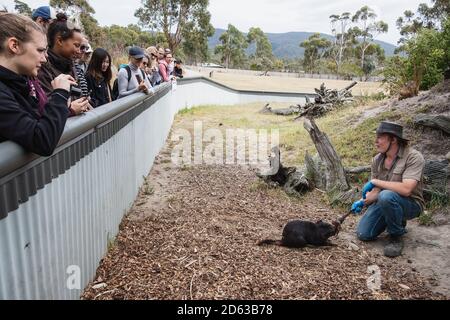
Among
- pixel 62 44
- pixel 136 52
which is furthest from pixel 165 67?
pixel 62 44

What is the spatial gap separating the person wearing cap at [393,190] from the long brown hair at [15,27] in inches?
133

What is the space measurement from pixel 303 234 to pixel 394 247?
968mm

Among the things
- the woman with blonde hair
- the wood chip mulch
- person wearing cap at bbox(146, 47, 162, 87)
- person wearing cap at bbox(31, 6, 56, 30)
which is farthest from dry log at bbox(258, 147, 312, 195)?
the woman with blonde hair

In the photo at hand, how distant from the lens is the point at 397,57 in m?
11.1

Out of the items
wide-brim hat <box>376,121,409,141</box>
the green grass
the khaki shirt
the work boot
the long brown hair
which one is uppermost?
the long brown hair

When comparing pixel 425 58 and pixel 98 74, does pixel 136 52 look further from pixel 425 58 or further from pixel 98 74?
pixel 425 58

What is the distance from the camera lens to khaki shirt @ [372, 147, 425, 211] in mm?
3977

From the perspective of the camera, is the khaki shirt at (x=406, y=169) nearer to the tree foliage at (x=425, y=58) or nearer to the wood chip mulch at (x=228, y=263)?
the wood chip mulch at (x=228, y=263)

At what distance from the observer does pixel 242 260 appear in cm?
355

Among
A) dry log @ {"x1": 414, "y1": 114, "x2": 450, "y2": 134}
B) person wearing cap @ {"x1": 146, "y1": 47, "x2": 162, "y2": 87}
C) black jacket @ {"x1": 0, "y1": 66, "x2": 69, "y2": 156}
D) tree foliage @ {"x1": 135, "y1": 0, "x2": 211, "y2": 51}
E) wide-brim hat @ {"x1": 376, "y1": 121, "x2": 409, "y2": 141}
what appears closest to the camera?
black jacket @ {"x1": 0, "y1": 66, "x2": 69, "y2": 156}

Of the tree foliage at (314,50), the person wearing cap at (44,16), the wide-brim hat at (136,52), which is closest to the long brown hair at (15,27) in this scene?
the person wearing cap at (44,16)

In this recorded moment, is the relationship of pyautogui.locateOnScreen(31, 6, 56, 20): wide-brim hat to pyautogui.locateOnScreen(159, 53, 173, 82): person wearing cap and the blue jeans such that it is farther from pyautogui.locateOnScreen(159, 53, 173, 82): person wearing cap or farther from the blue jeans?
pyautogui.locateOnScreen(159, 53, 173, 82): person wearing cap

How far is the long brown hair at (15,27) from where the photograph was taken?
1.85 m
